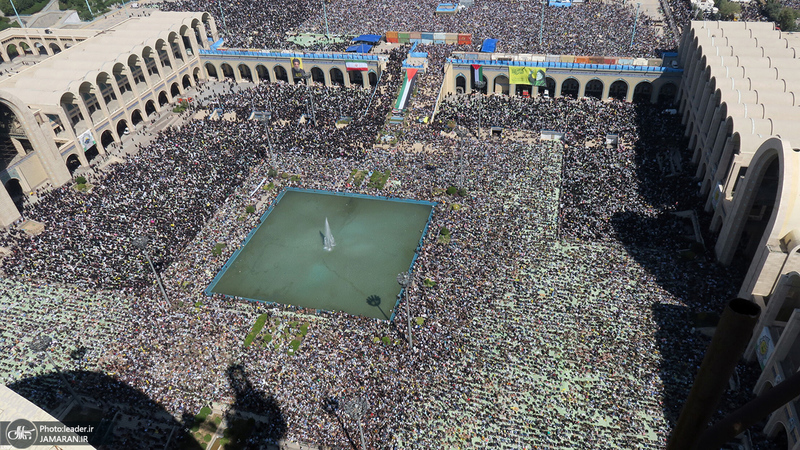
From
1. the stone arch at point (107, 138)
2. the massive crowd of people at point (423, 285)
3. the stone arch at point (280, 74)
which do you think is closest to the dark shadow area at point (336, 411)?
the massive crowd of people at point (423, 285)

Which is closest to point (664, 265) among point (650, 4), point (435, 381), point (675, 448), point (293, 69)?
point (435, 381)

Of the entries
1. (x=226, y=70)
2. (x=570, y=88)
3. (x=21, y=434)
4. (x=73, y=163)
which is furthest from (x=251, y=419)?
(x=226, y=70)

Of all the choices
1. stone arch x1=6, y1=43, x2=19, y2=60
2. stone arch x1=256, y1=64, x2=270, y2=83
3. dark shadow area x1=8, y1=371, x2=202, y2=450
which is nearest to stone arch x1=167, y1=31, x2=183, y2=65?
stone arch x1=256, y1=64, x2=270, y2=83

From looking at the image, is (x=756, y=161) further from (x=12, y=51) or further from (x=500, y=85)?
(x=12, y=51)

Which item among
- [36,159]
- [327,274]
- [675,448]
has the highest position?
[675,448]

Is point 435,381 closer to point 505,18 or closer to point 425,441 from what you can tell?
point 425,441
